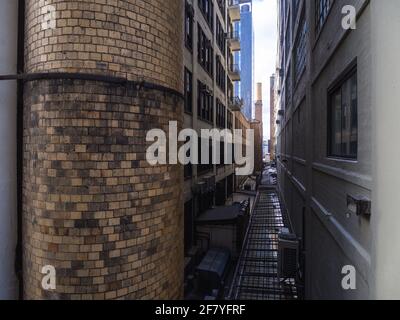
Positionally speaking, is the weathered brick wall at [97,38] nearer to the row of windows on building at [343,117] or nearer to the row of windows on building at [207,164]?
the row of windows on building at [343,117]

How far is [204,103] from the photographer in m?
15.8

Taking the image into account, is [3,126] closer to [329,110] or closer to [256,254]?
[329,110]

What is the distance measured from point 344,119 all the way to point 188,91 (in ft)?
28.1

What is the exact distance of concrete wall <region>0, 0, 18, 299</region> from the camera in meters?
3.43

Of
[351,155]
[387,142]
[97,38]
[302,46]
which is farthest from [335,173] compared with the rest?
[302,46]

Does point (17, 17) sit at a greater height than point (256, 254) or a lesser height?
greater

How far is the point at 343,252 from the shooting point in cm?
446

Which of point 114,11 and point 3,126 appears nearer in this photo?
point 114,11

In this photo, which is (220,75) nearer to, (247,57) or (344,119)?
(344,119)

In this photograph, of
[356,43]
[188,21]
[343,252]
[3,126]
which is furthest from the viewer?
[188,21]

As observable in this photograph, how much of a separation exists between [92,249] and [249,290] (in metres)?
8.05

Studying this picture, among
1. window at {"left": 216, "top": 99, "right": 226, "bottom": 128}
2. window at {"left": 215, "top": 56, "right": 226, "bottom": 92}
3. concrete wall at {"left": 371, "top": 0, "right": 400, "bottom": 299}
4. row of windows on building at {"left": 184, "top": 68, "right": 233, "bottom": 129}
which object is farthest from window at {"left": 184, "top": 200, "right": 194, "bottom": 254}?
window at {"left": 215, "top": 56, "right": 226, "bottom": 92}
